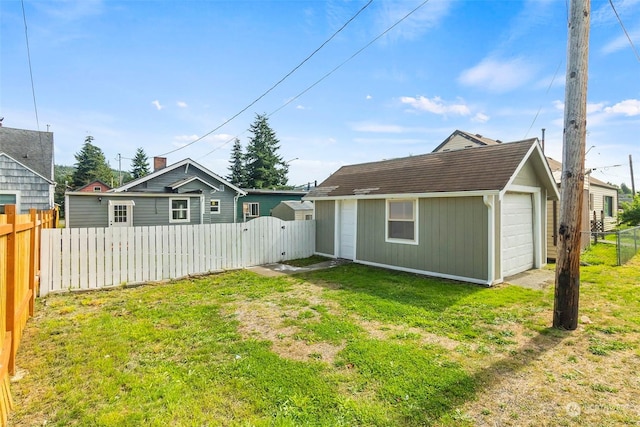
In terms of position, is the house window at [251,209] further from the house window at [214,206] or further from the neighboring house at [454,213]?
the neighboring house at [454,213]

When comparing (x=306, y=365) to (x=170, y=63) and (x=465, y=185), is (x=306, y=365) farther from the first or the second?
(x=170, y=63)

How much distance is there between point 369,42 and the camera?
29.4 feet

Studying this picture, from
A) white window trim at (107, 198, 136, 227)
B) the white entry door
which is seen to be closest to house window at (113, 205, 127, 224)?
white window trim at (107, 198, 136, 227)

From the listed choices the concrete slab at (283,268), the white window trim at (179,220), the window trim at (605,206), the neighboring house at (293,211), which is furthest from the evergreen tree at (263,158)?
the window trim at (605,206)

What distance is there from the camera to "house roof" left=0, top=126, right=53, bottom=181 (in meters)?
14.4

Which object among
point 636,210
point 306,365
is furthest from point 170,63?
point 636,210

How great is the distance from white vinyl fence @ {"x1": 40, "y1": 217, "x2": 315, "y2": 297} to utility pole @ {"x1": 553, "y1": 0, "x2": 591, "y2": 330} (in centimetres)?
795

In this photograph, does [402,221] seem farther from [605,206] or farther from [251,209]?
[605,206]

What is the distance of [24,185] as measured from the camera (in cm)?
1338

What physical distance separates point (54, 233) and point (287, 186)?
3809 cm

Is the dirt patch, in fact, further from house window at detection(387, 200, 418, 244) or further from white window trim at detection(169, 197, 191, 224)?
white window trim at detection(169, 197, 191, 224)

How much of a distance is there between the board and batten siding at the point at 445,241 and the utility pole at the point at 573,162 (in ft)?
8.83

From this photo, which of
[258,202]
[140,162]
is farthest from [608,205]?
[140,162]

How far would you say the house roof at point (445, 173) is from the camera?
762 centimetres
